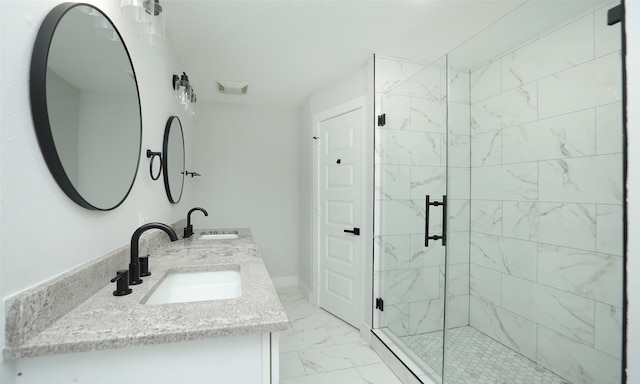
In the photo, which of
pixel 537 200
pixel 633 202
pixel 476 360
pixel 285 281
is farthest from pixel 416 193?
pixel 285 281

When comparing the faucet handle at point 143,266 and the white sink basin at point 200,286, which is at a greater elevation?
the faucet handle at point 143,266

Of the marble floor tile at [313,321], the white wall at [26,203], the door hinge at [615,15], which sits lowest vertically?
the marble floor tile at [313,321]

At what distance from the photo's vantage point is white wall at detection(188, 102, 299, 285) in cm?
363

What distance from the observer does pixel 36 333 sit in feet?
2.26

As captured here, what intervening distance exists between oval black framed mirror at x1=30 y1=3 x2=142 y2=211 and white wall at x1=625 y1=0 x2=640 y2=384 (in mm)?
1716

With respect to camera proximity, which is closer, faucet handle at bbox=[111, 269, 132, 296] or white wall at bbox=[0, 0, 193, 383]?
white wall at bbox=[0, 0, 193, 383]

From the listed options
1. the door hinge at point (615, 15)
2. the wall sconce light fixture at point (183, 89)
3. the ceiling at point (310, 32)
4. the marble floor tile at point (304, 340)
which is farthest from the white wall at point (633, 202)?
the wall sconce light fixture at point (183, 89)

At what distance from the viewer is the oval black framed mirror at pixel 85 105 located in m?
0.76

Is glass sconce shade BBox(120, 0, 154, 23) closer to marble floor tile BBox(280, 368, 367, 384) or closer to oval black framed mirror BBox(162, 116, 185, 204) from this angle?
oval black framed mirror BBox(162, 116, 185, 204)

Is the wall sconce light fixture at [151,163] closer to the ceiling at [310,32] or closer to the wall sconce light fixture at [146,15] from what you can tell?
the wall sconce light fixture at [146,15]

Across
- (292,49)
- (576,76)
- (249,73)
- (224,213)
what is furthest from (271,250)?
(576,76)

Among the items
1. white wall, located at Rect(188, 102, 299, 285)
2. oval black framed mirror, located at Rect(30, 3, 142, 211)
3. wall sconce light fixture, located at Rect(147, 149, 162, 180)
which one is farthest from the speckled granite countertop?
white wall, located at Rect(188, 102, 299, 285)

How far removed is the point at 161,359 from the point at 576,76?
2.32 meters

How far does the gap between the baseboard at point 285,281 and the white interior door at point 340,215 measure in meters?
0.85
